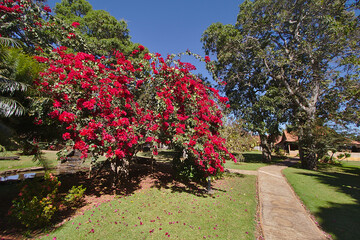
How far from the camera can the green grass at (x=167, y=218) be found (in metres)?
3.77

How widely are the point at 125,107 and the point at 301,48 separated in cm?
1532

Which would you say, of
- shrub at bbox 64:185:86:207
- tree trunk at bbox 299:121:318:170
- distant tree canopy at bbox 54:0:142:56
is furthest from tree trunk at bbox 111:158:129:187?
tree trunk at bbox 299:121:318:170

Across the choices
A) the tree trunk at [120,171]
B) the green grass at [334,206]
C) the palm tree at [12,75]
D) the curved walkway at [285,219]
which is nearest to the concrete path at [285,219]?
the curved walkway at [285,219]

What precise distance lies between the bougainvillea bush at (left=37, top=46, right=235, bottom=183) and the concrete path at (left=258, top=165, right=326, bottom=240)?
6.43 feet

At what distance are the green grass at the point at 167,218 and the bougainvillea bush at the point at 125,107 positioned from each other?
140cm

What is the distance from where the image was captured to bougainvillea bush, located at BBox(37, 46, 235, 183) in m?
4.73

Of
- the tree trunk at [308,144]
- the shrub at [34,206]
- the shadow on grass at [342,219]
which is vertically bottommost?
the shadow on grass at [342,219]

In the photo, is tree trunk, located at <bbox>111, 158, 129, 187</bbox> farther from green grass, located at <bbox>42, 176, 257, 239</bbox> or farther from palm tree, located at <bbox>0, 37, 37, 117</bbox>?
palm tree, located at <bbox>0, 37, 37, 117</bbox>

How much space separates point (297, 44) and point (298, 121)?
6947mm

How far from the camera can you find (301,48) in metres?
13.6

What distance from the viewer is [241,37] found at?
1534cm

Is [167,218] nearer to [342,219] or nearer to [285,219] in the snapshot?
[285,219]

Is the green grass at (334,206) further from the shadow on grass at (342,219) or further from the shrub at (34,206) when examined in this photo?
the shrub at (34,206)

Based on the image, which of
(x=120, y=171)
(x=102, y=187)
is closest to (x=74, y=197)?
(x=102, y=187)
